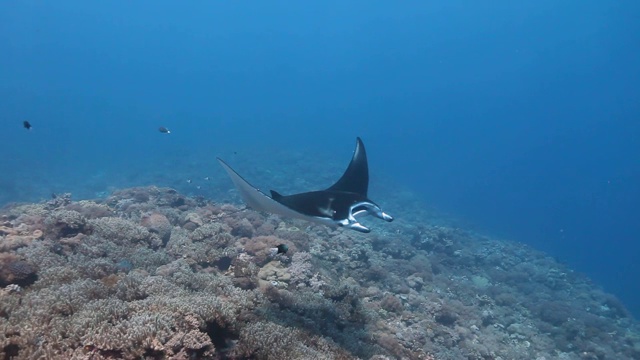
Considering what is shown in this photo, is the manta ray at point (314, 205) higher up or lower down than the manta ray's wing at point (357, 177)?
lower down

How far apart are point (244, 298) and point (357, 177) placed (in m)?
3.00

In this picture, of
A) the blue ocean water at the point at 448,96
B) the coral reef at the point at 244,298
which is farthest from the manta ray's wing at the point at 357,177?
the blue ocean water at the point at 448,96

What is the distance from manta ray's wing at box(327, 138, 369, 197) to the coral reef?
2.22 meters

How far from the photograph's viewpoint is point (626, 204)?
13850 cm

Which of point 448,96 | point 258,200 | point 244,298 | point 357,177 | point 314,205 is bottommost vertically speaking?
point 244,298

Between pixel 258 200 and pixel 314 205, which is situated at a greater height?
pixel 314 205

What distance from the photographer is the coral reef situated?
3730 millimetres

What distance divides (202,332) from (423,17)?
641ft

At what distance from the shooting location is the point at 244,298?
17.0ft

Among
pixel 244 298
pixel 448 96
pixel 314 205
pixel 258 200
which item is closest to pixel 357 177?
pixel 314 205

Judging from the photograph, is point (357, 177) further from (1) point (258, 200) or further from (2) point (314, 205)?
(1) point (258, 200)

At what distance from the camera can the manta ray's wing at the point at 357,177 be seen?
6629 mm

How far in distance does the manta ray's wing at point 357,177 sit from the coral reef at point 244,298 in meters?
2.22

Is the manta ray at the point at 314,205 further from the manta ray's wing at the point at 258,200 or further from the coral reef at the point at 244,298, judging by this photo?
the coral reef at the point at 244,298
